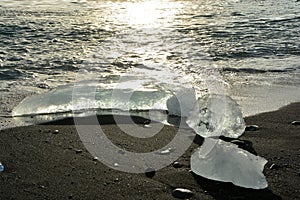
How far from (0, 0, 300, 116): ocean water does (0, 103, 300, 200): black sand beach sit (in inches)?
36.5

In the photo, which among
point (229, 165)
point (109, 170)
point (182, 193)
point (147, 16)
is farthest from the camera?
point (147, 16)

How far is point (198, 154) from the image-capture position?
9.77ft

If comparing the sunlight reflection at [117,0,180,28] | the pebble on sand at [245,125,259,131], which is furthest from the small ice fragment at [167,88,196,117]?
the sunlight reflection at [117,0,180,28]

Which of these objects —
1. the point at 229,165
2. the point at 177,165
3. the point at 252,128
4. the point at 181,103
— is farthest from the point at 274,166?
the point at 181,103

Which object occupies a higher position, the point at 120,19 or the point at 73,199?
the point at 73,199

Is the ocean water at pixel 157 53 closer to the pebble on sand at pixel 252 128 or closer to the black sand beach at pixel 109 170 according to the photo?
the pebble on sand at pixel 252 128

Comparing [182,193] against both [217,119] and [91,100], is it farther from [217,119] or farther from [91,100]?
[91,100]

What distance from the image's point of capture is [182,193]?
262 centimetres

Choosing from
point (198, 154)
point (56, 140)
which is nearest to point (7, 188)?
point (56, 140)

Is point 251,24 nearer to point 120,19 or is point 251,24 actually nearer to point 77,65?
point 120,19

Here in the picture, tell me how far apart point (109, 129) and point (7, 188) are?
1.29 metres

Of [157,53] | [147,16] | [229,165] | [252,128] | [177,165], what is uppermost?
[229,165]

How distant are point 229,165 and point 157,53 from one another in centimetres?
520

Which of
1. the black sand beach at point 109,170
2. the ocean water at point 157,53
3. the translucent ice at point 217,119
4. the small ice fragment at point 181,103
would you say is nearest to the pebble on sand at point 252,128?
the black sand beach at point 109,170
